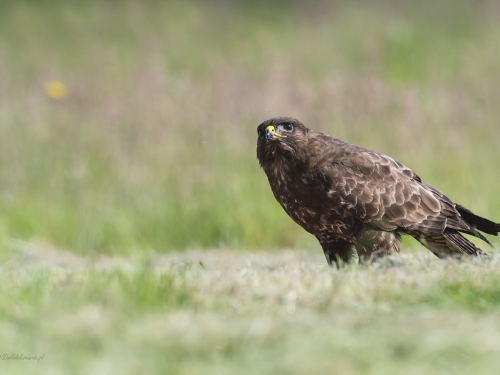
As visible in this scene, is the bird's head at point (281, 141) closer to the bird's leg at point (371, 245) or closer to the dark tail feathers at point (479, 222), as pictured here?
the bird's leg at point (371, 245)

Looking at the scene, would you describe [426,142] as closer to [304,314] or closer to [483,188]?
[483,188]

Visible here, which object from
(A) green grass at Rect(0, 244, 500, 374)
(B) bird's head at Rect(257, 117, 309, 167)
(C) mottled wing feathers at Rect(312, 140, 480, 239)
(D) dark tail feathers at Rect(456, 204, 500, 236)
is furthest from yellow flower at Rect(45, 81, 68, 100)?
Answer: (A) green grass at Rect(0, 244, 500, 374)

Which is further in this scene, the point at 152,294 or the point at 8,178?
the point at 8,178

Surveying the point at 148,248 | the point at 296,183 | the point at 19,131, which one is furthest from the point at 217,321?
the point at 19,131

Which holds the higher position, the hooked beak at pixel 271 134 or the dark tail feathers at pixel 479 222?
the hooked beak at pixel 271 134

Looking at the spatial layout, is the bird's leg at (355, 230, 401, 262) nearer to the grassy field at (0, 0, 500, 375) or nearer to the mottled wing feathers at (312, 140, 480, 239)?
the mottled wing feathers at (312, 140, 480, 239)

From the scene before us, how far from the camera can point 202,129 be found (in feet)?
28.3

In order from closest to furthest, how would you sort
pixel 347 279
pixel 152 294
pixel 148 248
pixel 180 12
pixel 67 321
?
pixel 67 321
pixel 152 294
pixel 347 279
pixel 148 248
pixel 180 12

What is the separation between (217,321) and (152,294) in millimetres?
458

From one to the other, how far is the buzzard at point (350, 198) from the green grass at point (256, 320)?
101 cm

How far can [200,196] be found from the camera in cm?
809

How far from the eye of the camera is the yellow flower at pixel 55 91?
30.9 ft

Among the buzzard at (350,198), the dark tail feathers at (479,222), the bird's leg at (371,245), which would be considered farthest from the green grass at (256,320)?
the dark tail feathers at (479,222)

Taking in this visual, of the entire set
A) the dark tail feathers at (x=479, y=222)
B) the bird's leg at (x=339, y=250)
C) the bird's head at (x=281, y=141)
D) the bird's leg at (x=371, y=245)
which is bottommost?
the bird's leg at (x=339, y=250)
